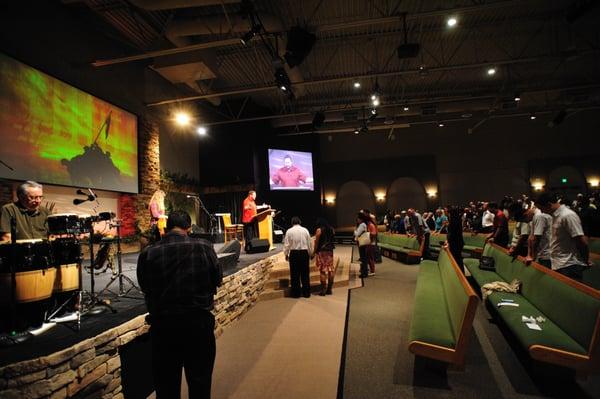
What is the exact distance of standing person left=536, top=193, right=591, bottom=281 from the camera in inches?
124

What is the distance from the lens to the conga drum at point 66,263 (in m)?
2.44

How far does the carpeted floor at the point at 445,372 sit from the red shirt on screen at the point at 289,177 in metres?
8.80

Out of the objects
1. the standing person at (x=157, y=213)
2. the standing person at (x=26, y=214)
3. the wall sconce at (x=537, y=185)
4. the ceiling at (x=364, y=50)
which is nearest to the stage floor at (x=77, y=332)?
the standing person at (x=26, y=214)

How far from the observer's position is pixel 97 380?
6.97 feet

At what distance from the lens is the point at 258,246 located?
6.75 meters

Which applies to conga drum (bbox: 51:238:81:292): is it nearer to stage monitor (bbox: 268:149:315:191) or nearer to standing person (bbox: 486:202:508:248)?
standing person (bbox: 486:202:508:248)

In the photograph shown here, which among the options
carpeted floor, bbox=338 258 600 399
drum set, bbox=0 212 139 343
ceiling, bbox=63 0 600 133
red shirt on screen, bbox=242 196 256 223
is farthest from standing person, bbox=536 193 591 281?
red shirt on screen, bbox=242 196 256 223

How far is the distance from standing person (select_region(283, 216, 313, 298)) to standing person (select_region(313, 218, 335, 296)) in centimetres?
19

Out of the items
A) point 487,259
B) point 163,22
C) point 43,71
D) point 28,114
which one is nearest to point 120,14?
point 163,22

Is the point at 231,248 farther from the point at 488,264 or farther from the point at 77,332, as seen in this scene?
the point at 488,264

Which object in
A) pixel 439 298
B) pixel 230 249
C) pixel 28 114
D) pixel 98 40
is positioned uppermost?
pixel 98 40

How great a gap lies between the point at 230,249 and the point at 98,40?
5934mm

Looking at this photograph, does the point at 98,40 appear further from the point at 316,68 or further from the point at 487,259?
the point at 487,259

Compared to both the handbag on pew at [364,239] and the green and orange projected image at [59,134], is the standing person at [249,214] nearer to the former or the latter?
the handbag on pew at [364,239]
